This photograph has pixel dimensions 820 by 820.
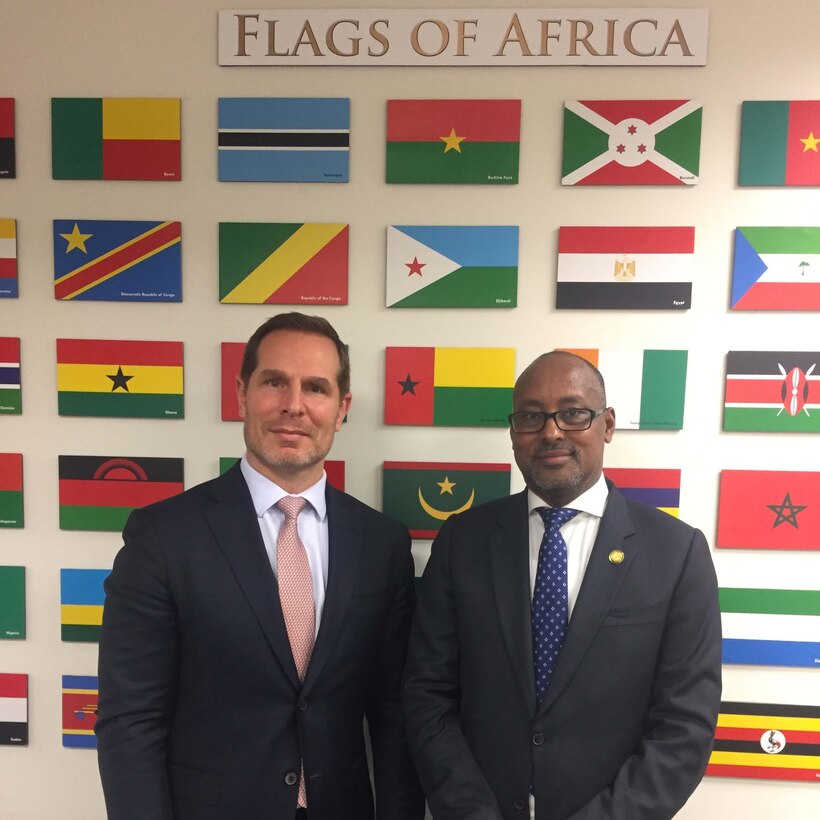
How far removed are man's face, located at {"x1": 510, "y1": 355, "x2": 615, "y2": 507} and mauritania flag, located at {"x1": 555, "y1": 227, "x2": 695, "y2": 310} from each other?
0.48m

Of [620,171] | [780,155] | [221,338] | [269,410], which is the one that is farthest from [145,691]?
[780,155]

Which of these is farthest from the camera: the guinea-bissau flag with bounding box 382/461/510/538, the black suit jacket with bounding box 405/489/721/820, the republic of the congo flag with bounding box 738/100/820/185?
the guinea-bissau flag with bounding box 382/461/510/538

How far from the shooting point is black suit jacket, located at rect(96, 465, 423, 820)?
1.29 meters

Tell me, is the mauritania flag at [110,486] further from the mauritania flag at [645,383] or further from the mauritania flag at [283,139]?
the mauritania flag at [645,383]

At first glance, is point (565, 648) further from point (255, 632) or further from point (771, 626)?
point (771, 626)

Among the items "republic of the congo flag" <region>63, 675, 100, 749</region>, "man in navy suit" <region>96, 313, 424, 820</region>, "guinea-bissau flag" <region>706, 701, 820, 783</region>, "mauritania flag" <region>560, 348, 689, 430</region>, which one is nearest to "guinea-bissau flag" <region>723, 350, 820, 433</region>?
"mauritania flag" <region>560, 348, 689, 430</region>

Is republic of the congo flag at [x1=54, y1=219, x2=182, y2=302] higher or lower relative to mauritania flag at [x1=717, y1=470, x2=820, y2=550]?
higher

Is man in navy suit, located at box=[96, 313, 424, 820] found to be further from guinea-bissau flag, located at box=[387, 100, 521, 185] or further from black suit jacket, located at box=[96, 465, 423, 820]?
guinea-bissau flag, located at box=[387, 100, 521, 185]

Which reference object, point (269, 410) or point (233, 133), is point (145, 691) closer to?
point (269, 410)

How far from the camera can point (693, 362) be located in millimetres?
1799

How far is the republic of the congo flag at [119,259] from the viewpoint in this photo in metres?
1.81

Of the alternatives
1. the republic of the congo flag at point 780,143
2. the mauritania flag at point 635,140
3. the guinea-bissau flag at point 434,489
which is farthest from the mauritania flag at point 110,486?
the republic of the congo flag at point 780,143

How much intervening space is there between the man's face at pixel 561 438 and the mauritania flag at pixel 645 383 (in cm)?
43

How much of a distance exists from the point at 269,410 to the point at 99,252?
93cm
